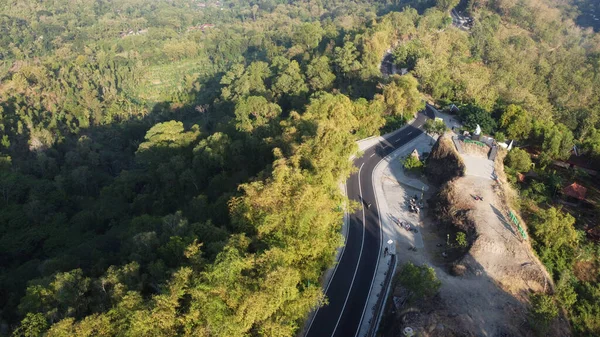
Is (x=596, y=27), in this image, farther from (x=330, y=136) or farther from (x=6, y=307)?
(x=6, y=307)

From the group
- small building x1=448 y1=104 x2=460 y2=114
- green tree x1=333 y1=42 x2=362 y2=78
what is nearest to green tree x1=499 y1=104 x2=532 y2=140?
small building x1=448 y1=104 x2=460 y2=114

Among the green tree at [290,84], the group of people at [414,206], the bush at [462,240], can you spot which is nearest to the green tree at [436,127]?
the group of people at [414,206]

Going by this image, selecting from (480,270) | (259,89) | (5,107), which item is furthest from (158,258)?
(5,107)

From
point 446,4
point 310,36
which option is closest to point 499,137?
point 310,36

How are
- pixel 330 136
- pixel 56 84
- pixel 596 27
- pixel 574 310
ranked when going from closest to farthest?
1. pixel 574 310
2. pixel 330 136
3. pixel 56 84
4. pixel 596 27

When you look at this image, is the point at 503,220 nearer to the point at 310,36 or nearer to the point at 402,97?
the point at 402,97

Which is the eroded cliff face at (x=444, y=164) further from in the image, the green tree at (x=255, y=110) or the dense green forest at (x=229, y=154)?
the green tree at (x=255, y=110)
